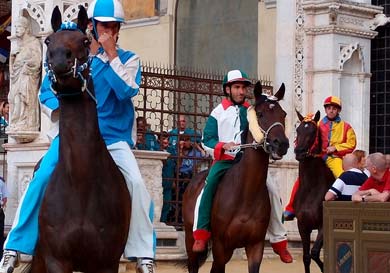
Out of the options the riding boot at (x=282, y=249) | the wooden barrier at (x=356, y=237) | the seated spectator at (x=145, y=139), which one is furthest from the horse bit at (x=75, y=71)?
the seated spectator at (x=145, y=139)

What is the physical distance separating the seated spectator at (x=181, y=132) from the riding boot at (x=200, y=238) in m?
6.08

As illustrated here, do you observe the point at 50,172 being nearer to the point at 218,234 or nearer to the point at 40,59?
the point at 218,234

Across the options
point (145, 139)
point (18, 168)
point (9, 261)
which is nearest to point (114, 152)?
point (9, 261)

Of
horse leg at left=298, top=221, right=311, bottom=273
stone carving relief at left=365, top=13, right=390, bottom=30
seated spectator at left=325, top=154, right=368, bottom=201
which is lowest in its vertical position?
horse leg at left=298, top=221, right=311, bottom=273

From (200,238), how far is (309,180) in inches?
156

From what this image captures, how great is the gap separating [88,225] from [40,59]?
9.44 m

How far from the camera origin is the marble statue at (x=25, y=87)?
53.5ft

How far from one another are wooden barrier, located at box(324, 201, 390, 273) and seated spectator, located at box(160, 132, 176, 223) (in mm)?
7395

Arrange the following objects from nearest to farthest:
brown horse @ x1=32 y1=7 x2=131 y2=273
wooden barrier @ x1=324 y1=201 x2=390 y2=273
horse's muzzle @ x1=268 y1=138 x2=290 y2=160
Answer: brown horse @ x1=32 y1=7 x2=131 y2=273
wooden barrier @ x1=324 y1=201 x2=390 y2=273
horse's muzzle @ x1=268 y1=138 x2=290 y2=160

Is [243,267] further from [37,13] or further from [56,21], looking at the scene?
[56,21]

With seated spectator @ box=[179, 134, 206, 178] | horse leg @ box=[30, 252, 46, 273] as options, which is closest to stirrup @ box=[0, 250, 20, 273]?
horse leg @ box=[30, 252, 46, 273]

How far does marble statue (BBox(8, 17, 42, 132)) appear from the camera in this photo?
16.3m

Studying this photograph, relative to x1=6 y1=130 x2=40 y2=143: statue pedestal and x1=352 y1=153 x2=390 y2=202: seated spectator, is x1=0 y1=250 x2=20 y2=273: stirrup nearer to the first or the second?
x1=352 y1=153 x2=390 y2=202: seated spectator

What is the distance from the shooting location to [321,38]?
19844mm
